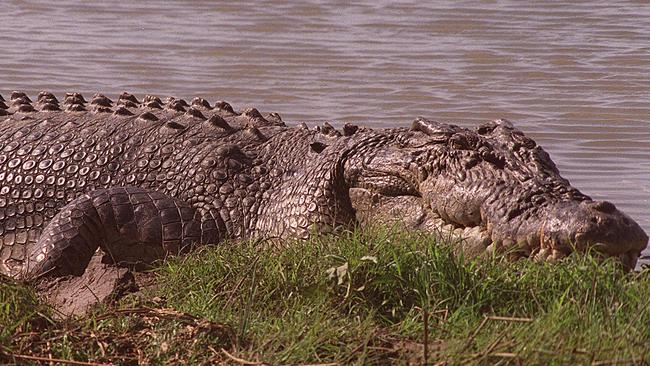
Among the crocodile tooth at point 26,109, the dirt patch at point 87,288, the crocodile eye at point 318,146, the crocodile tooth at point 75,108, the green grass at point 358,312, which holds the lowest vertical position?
the dirt patch at point 87,288

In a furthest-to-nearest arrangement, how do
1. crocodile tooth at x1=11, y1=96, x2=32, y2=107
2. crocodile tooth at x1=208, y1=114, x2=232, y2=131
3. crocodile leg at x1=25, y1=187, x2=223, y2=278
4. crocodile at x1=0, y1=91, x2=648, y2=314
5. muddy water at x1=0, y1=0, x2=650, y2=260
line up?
muddy water at x1=0, y1=0, x2=650, y2=260
crocodile tooth at x1=11, y1=96, x2=32, y2=107
crocodile tooth at x1=208, y1=114, x2=232, y2=131
crocodile leg at x1=25, y1=187, x2=223, y2=278
crocodile at x1=0, y1=91, x2=648, y2=314

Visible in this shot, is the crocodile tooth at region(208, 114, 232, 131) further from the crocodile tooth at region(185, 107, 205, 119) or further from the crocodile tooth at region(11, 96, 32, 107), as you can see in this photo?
the crocodile tooth at region(11, 96, 32, 107)

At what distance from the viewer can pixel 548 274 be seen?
15.9ft

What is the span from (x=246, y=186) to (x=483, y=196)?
1.44 metres

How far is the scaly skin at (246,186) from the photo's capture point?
524 centimetres

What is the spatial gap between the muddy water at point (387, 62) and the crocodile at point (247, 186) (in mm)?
2088

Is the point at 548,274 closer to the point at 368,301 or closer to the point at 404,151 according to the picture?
the point at 368,301

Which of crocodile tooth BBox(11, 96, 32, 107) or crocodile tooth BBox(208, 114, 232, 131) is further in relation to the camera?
crocodile tooth BBox(11, 96, 32, 107)

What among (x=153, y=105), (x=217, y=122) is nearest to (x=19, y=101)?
(x=153, y=105)

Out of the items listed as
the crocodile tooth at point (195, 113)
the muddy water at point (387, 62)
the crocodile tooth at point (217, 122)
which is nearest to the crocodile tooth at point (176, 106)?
the crocodile tooth at point (195, 113)

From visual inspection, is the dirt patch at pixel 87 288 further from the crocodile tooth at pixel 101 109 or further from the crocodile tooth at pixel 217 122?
the crocodile tooth at pixel 101 109

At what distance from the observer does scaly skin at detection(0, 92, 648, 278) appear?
5238mm

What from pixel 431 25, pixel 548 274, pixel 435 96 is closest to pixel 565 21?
pixel 431 25

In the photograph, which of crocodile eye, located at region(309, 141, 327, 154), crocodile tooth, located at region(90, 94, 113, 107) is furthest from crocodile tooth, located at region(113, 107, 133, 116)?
crocodile eye, located at region(309, 141, 327, 154)
